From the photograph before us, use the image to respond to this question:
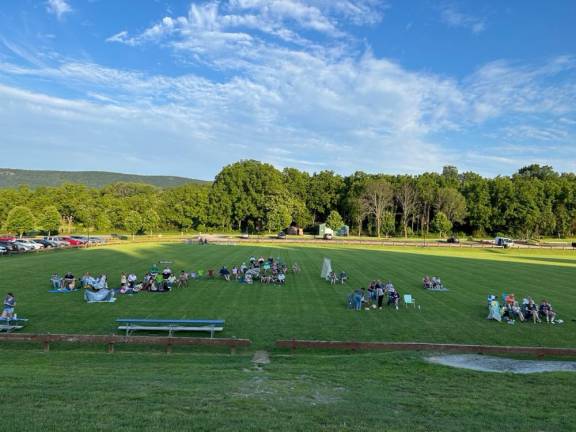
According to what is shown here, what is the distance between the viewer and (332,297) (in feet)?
81.0

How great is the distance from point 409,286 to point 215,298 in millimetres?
13654

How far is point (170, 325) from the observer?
57.5ft

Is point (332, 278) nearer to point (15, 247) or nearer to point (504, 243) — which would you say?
point (15, 247)

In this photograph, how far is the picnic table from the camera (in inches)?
658

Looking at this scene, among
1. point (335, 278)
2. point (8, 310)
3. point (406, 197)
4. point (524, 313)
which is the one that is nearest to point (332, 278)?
point (335, 278)

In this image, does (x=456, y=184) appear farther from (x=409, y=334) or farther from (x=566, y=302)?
(x=409, y=334)

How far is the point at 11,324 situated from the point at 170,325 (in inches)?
270

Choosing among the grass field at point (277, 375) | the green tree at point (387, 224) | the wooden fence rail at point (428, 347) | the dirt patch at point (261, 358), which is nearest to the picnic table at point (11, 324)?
the grass field at point (277, 375)

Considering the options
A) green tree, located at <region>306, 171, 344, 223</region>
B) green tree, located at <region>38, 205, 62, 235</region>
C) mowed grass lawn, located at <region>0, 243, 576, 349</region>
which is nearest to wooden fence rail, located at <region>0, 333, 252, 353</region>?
mowed grass lawn, located at <region>0, 243, 576, 349</region>

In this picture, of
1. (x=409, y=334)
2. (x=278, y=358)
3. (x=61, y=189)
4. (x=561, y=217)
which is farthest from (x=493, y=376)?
(x=561, y=217)

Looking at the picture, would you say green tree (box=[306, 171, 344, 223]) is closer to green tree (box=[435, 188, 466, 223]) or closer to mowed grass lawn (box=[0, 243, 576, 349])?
green tree (box=[435, 188, 466, 223])

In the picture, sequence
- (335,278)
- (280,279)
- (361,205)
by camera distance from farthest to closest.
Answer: (361,205), (335,278), (280,279)

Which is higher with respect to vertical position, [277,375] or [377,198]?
[377,198]

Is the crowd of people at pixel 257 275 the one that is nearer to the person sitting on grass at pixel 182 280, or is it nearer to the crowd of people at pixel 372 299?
the person sitting on grass at pixel 182 280
